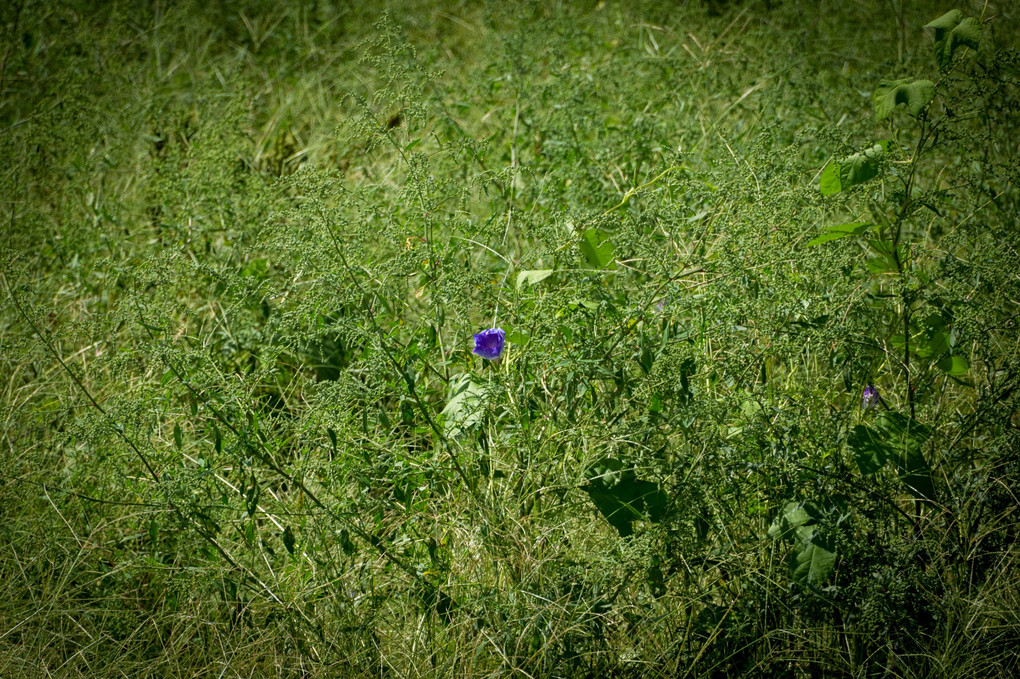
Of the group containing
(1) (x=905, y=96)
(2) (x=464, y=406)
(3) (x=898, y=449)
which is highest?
(1) (x=905, y=96)

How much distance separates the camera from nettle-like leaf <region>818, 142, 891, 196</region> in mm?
1701

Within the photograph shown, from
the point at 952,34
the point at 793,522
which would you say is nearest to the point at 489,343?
the point at 793,522

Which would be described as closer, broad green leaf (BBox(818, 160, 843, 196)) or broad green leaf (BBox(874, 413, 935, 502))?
broad green leaf (BBox(874, 413, 935, 502))

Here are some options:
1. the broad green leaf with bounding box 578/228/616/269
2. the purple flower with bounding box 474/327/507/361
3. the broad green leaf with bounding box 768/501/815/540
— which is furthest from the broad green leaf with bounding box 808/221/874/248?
the purple flower with bounding box 474/327/507/361

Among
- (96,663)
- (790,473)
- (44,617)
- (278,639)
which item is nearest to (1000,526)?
(790,473)

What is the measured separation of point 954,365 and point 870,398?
7.6 inches

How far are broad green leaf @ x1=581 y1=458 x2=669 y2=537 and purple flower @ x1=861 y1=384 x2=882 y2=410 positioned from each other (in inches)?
20.0

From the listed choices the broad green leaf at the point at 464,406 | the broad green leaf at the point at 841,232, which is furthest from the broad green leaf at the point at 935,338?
the broad green leaf at the point at 464,406

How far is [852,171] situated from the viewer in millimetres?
1706

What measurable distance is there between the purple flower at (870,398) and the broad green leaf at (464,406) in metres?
0.81

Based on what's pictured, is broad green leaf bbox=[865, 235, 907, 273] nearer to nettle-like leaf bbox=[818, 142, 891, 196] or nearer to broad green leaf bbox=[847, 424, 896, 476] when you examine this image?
nettle-like leaf bbox=[818, 142, 891, 196]

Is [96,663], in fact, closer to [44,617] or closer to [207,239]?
[44,617]

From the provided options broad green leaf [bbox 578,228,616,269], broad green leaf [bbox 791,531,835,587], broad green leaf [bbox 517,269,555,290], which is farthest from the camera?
broad green leaf [bbox 578,228,616,269]

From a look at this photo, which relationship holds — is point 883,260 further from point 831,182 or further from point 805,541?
point 805,541
